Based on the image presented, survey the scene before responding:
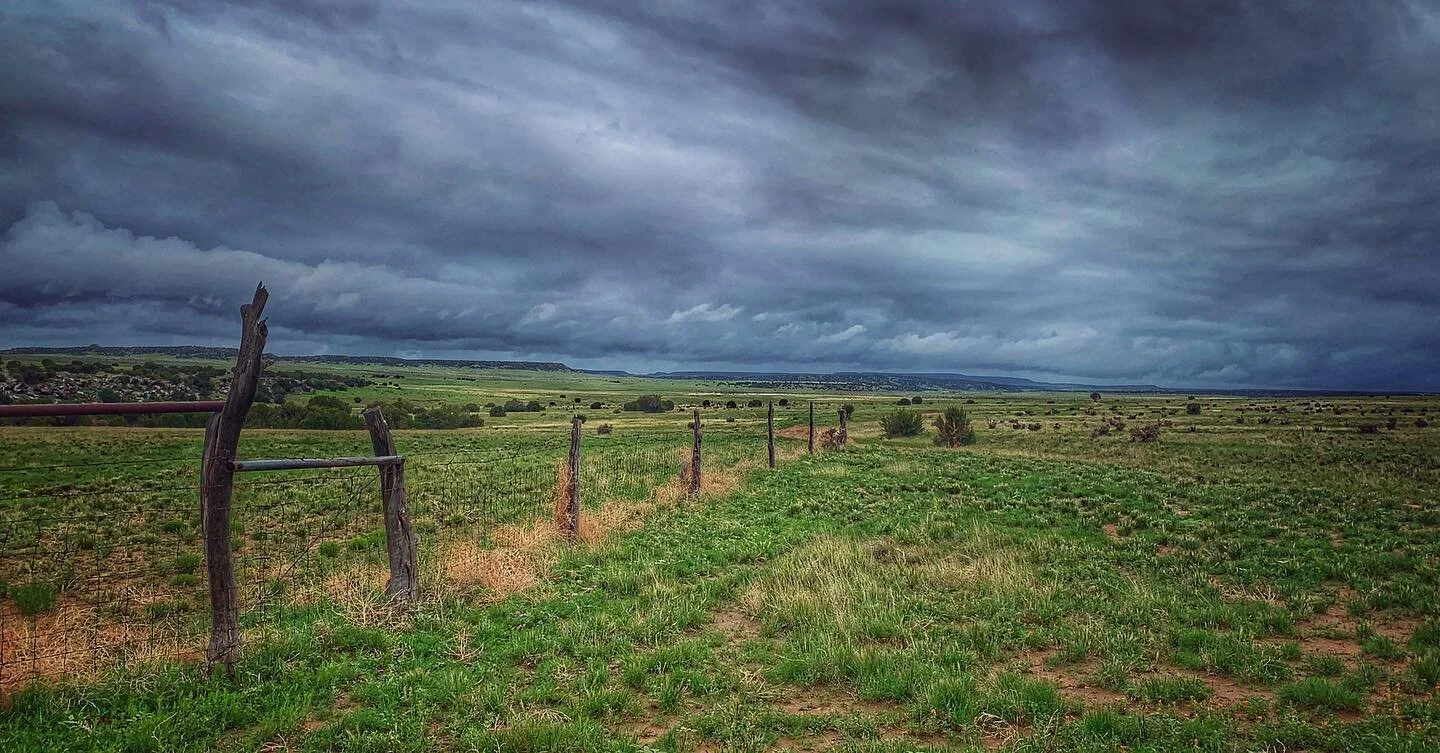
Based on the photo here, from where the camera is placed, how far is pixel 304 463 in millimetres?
7859

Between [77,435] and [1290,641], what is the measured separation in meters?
59.9

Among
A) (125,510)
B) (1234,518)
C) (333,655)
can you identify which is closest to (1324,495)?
(1234,518)

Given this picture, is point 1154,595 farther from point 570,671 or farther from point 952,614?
point 570,671

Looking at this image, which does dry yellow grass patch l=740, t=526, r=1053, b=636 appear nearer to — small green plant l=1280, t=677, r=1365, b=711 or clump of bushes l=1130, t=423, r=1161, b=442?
small green plant l=1280, t=677, r=1365, b=711

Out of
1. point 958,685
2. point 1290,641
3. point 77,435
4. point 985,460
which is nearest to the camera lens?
point 958,685

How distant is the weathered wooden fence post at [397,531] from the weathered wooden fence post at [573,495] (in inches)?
179

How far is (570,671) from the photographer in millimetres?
7230

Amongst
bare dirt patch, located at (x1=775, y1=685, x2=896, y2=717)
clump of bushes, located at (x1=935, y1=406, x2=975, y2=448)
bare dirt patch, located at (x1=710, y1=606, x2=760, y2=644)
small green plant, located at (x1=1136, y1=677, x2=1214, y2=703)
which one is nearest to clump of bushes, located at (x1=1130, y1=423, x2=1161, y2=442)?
clump of bushes, located at (x1=935, y1=406, x2=975, y2=448)

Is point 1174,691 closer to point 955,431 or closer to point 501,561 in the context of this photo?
point 501,561

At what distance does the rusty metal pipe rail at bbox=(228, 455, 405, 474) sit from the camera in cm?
715

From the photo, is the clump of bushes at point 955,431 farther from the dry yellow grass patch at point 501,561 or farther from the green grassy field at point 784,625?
the dry yellow grass patch at point 501,561

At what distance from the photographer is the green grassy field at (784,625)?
19.4 ft

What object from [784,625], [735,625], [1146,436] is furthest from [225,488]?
[1146,436]

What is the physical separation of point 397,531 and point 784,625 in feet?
17.8
